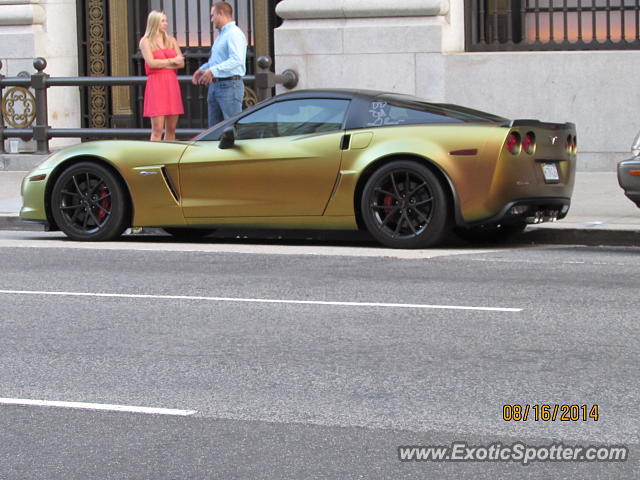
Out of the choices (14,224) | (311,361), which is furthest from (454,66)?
(311,361)

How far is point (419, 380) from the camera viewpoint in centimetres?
621

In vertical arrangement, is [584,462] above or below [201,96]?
below

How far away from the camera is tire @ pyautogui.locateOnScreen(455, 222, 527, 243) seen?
11.8 meters

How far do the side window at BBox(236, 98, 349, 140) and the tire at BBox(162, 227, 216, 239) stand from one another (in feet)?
3.85

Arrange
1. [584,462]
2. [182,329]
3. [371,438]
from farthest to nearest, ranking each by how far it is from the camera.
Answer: [182,329], [371,438], [584,462]

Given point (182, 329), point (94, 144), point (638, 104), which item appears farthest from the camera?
point (638, 104)

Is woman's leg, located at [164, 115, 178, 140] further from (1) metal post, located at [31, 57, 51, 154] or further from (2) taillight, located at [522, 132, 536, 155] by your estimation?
(2) taillight, located at [522, 132, 536, 155]

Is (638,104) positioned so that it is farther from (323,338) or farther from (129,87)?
(323,338)

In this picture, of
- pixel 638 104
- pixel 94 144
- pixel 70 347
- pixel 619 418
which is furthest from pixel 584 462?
pixel 638 104

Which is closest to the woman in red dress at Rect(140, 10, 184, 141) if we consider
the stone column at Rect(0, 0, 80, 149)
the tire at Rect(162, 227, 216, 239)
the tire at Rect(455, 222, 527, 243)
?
the tire at Rect(162, 227, 216, 239)

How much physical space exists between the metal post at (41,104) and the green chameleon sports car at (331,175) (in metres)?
6.04

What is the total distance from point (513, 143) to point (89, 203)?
3.77 m

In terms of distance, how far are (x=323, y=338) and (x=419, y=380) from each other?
1123mm

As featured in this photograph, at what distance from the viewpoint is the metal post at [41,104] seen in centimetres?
1814
